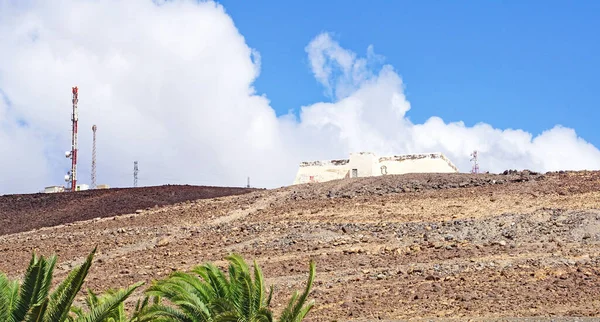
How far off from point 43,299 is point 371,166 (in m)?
24.0

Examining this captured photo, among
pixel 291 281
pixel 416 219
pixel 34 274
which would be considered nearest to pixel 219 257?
pixel 291 281

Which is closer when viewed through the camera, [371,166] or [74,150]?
[371,166]

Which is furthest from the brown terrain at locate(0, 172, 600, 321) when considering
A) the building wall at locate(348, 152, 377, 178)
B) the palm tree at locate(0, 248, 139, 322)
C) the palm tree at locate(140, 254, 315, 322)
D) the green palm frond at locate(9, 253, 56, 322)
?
the building wall at locate(348, 152, 377, 178)

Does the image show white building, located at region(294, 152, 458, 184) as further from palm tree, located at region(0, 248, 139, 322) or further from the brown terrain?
Answer: palm tree, located at region(0, 248, 139, 322)

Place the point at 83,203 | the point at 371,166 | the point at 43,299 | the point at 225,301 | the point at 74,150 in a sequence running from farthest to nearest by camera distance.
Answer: the point at 74,150 < the point at 371,166 < the point at 83,203 < the point at 225,301 < the point at 43,299

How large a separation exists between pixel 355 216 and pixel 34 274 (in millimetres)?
12804

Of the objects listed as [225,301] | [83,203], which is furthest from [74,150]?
[225,301]

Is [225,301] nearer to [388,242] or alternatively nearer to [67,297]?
[67,297]

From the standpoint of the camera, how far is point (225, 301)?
30.0ft

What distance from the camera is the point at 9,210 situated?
28.3m

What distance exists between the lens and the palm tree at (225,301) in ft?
29.3

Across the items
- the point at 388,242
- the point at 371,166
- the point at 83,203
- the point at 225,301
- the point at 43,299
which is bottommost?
the point at 225,301

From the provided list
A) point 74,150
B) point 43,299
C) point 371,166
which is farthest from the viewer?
point 74,150

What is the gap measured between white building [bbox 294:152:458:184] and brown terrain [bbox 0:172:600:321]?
617 centimetres
